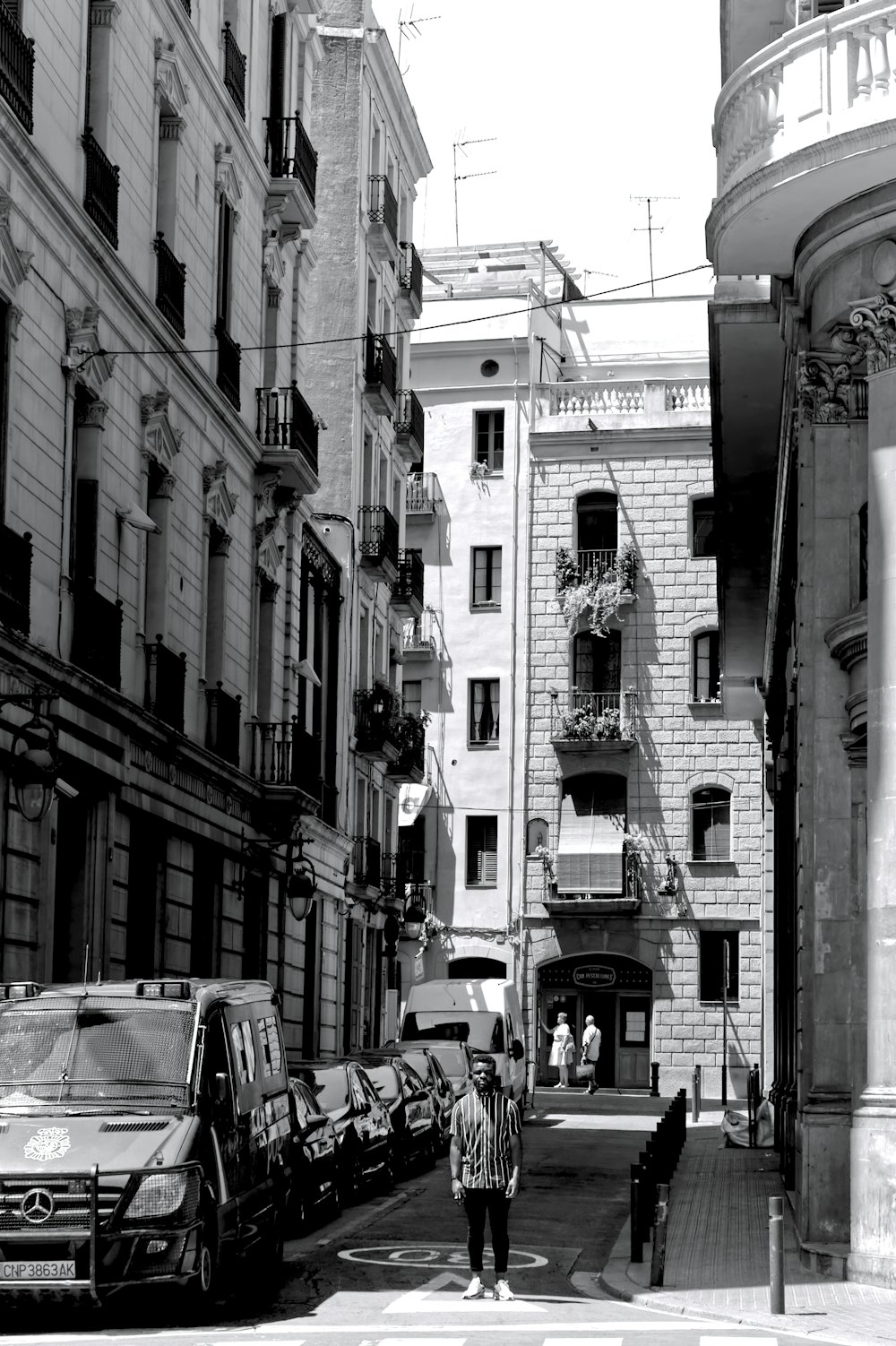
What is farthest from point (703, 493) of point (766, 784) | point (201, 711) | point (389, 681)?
point (201, 711)

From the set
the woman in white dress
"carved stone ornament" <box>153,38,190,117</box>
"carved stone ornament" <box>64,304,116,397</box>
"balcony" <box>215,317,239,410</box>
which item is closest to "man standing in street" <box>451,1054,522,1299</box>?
"carved stone ornament" <box>64,304,116,397</box>

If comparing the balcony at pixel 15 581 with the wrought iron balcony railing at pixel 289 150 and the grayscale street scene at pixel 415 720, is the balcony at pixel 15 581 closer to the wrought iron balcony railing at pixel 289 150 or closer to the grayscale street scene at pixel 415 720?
the grayscale street scene at pixel 415 720

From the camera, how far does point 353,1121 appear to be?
22.4 meters

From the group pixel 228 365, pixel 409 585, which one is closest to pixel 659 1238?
pixel 228 365

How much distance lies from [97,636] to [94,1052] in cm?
1045

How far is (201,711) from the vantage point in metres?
30.7

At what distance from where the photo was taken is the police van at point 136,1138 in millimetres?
12828

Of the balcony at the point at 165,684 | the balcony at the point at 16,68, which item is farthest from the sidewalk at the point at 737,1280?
the balcony at the point at 16,68

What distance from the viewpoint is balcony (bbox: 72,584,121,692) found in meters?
23.7

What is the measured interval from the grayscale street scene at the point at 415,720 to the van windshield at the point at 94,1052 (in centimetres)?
4

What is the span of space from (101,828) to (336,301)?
22.8 metres

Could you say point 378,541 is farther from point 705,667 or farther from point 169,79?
point 169,79

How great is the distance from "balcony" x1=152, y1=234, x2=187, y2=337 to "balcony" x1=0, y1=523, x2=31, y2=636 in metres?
6.97

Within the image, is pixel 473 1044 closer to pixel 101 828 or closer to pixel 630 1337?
pixel 101 828
